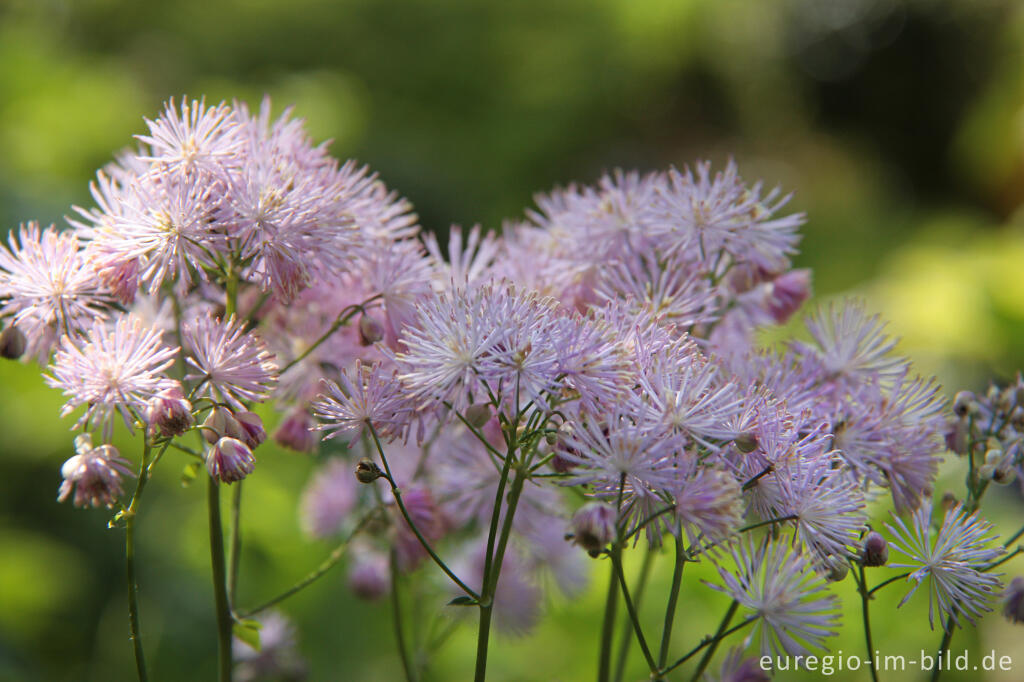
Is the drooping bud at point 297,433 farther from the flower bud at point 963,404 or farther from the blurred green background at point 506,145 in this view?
the flower bud at point 963,404

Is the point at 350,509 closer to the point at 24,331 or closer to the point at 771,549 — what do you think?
the point at 24,331

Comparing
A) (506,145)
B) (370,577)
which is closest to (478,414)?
(370,577)

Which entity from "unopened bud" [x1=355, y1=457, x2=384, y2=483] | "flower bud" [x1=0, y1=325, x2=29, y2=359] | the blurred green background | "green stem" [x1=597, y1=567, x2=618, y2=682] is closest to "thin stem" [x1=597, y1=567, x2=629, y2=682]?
"green stem" [x1=597, y1=567, x2=618, y2=682]

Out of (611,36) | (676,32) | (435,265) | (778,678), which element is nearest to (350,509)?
(435,265)

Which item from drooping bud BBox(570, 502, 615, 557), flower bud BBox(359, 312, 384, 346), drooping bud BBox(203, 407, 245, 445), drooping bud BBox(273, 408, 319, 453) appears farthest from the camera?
drooping bud BBox(273, 408, 319, 453)

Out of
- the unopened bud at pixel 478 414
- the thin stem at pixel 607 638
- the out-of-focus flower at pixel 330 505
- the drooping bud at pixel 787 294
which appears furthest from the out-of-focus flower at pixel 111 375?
the drooping bud at pixel 787 294

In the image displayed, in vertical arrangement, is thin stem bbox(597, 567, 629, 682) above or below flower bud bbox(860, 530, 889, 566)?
below

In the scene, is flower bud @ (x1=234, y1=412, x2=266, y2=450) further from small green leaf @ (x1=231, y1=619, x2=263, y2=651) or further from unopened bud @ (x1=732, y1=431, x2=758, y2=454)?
unopened bud @ (x1=732, y1=431, x2=758, y2=454)
